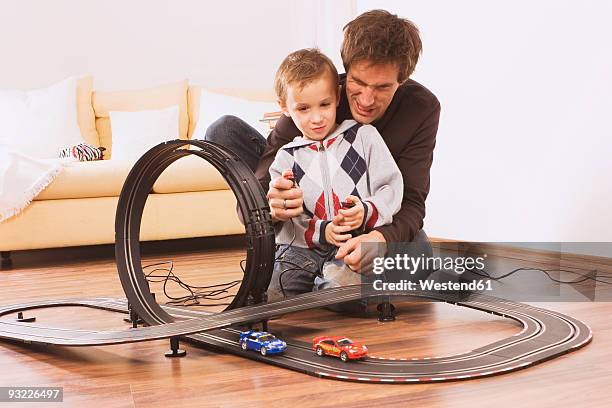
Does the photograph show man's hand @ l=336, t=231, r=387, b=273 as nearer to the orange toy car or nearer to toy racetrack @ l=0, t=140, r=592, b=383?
toy racetrack @ l=0, t=140, r=592, b=383

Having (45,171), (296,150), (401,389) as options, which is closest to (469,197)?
(296,150)

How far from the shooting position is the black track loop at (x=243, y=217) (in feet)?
6.19

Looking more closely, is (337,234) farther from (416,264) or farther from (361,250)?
(416,264)

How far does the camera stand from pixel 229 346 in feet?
5.82

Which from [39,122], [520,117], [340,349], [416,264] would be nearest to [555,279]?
[416,264]

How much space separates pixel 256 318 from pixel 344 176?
56 cm

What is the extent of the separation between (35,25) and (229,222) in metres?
1.90

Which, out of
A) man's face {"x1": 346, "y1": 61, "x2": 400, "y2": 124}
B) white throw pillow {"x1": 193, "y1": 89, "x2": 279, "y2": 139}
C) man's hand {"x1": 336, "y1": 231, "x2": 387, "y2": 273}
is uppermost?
white throw pillow {"x1": 193, "y1": 89, "x2": 279, "y2": 139}

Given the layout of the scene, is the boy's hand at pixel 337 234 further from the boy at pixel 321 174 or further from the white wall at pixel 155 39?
the white wall at pixel 155 39

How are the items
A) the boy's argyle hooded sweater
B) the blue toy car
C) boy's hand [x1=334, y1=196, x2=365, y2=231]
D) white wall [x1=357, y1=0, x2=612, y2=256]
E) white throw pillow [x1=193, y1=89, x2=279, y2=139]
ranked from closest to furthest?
the blue toy car < boy's hand [x1=334, y1=196, x2=365, y2=231] < the boy's argyle hooded sweater < white wall [x1=357, y1=0, x2=612, y2=256] < white throw pillow [x1=193, y1=89, x2=279, y2=139]

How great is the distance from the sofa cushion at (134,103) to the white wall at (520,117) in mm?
1432

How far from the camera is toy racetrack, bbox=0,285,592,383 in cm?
154

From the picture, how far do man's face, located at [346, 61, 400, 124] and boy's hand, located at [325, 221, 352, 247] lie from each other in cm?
32

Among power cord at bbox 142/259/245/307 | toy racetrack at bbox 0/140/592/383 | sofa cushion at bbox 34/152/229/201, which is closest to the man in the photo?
toy racetrack at bbox 0/140/592/383
